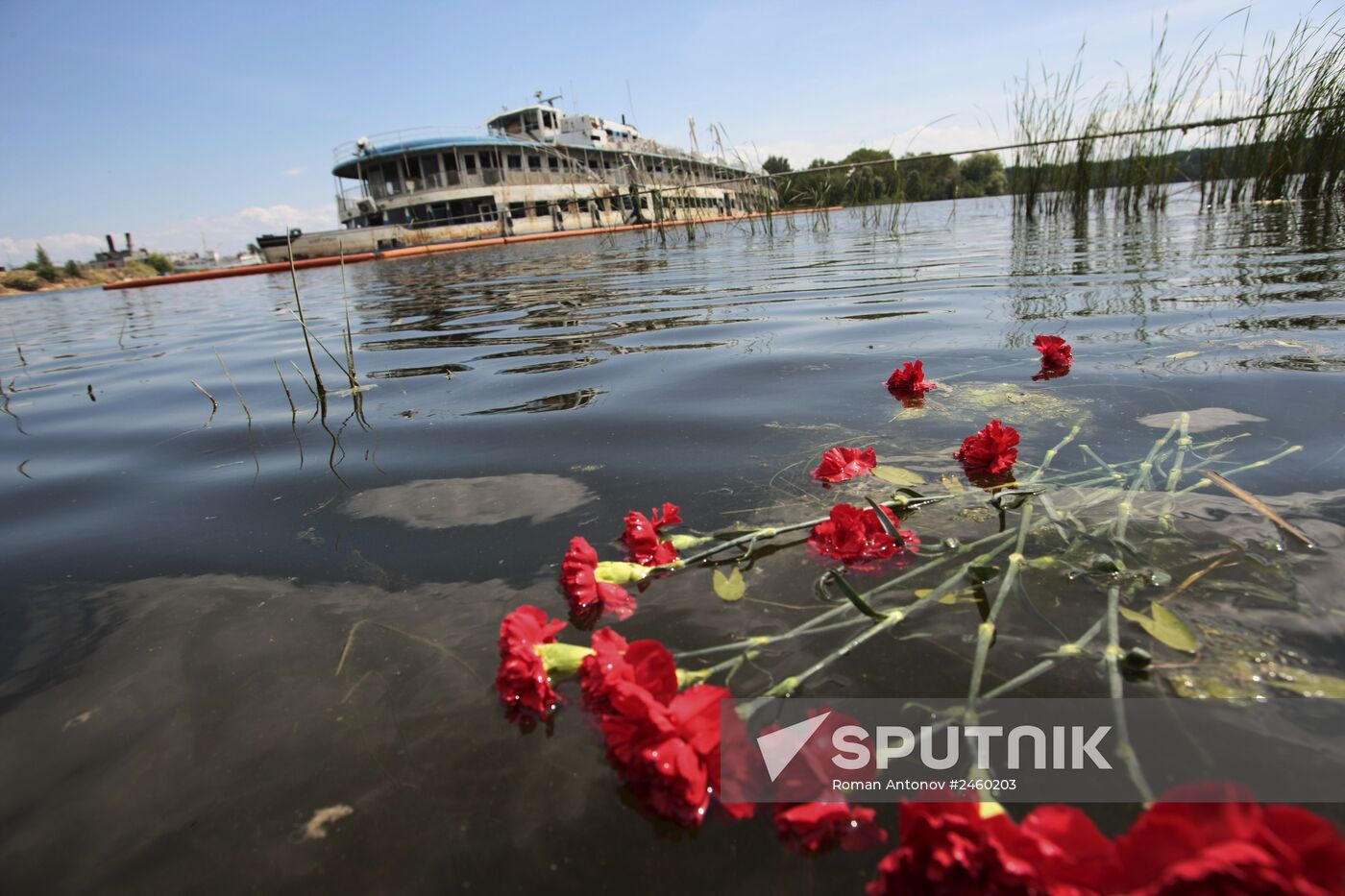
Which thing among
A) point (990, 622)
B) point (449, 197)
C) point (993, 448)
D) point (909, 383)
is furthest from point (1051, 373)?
point (449, 197)

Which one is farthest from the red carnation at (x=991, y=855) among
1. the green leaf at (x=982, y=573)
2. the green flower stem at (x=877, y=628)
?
the green leaf at (x=982, y=573)

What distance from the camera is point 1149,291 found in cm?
389

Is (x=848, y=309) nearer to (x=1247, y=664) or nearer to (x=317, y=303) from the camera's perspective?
(x=1247, y=664)

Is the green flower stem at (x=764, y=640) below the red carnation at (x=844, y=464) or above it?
below

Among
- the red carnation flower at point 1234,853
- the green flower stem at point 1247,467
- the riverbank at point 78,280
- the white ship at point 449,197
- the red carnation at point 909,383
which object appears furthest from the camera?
the riverbank at point 78,280

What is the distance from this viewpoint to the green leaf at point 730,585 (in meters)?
1.15

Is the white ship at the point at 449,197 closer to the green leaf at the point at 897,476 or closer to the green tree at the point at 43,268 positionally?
the green tree at the point at 43,268

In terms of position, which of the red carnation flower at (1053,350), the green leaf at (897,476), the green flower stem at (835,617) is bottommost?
the green flower stem at (835,617)

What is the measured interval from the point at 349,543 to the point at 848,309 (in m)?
3.59

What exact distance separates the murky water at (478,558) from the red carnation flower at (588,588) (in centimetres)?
4

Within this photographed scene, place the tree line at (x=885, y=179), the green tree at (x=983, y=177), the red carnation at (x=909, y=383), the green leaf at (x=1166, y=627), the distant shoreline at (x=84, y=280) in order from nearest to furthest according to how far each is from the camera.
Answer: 1. the green leaf at (x=1166, y=627)
2. the red carnation at (x=909, y=383)
3. the tree line at (x=885, y=179)
4. the distant shoreline at (x=84, y=280)
5. the green tree at (x=983, y=177)

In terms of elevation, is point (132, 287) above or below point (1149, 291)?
above

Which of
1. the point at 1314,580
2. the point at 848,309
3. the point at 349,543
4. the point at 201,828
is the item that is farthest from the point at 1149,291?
the point at 201,828

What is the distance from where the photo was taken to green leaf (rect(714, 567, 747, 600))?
3.76 feet
